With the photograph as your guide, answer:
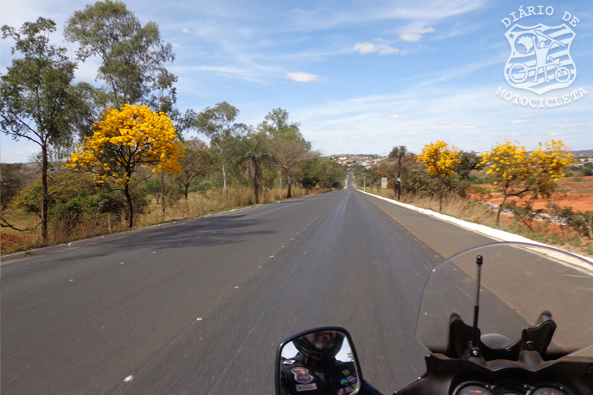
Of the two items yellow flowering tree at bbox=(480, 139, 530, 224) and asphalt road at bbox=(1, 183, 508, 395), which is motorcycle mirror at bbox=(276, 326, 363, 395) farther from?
yellow flowering tree at bbox=(480, 139, 530, 224)

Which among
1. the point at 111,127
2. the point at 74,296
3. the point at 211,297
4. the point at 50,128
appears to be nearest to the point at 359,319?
the point at 211,297

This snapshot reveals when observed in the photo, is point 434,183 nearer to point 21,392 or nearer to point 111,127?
point 111,127

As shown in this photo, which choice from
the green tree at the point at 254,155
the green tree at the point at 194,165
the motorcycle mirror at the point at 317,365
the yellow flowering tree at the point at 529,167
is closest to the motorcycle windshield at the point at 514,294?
the motorcycle mirror at the point at 317,365

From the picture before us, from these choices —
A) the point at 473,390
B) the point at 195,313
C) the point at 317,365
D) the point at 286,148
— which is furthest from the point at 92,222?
the point at 286,148

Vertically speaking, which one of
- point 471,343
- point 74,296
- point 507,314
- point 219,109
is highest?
point 219,109

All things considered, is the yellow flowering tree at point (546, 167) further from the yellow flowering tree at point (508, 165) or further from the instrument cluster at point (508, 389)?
the instrument cluster at point (508, 389)

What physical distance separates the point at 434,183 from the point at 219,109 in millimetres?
23617

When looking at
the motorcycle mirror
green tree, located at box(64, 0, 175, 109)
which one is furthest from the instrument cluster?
green tree, located at box(64, 0, 175, 109)

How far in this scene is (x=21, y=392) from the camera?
9.92ft

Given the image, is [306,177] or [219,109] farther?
[306,177]

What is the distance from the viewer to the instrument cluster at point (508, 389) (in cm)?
181

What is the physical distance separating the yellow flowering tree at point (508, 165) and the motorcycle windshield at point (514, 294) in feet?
45.9

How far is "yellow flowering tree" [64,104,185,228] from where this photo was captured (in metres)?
15.1

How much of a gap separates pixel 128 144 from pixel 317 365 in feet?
50.5
